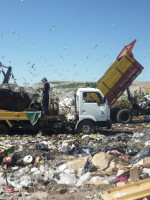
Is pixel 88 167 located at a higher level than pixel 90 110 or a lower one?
lower

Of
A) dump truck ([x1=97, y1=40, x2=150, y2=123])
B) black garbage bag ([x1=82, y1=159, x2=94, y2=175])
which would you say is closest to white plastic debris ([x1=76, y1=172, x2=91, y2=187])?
black garbage bag ([x1=82, y1=159, x2=94, y2=175])

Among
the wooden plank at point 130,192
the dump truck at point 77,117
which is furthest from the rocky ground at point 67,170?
the dump truck at point 77,117

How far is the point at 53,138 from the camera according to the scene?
34.0 feet

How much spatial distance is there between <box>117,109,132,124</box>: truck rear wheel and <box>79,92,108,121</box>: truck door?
3700 mm

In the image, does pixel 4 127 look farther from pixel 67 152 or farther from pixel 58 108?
pixel 67 152

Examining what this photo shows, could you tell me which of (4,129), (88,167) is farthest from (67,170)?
(4,129)

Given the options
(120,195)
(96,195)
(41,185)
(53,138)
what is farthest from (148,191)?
(53,138)

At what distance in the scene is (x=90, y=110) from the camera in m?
10.6

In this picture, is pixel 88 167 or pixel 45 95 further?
pixel 45 95

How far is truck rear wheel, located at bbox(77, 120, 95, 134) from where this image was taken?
10.6 m

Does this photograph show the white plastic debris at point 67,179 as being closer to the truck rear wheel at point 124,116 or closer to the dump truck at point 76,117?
the dump truck at point 76,117

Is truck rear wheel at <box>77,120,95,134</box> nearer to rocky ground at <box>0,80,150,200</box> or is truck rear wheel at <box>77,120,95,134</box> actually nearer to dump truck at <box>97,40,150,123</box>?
rocky ground at <box>0,80,150,200</box>

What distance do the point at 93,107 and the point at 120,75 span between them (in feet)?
12.8

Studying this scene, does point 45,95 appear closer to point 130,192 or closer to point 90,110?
point 90,110
